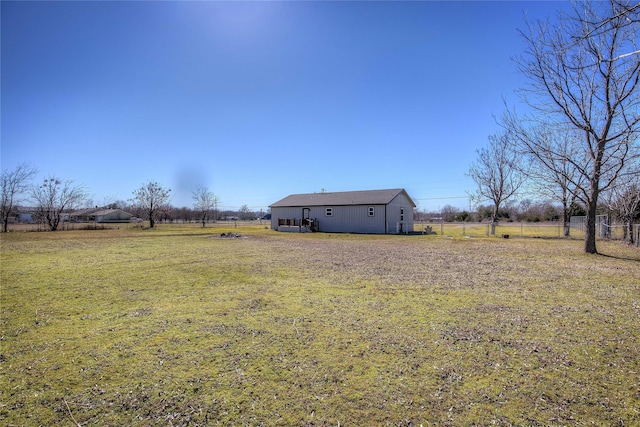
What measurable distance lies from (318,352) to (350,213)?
24.5 metres

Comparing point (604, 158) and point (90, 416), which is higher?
point (604, 158)

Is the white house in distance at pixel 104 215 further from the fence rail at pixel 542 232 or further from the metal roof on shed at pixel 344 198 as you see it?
the fence rail at pixel 542 232

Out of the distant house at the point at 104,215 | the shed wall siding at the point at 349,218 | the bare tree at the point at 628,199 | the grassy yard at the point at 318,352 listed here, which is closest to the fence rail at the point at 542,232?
the bare tree at the point at 628,199

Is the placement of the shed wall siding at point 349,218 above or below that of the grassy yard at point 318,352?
above

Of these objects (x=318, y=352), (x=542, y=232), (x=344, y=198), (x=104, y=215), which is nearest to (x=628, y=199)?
(x=542, y=232)

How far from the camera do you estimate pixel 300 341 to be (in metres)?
3.82

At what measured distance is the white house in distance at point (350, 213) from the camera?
86.7 ft

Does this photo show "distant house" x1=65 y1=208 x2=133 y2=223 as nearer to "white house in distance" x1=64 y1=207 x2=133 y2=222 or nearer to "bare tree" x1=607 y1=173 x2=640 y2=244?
"white house in distance" x1=64 y1=207 x2=133 y2=222

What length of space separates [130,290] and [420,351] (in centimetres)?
575

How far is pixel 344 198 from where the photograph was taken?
29703 mm

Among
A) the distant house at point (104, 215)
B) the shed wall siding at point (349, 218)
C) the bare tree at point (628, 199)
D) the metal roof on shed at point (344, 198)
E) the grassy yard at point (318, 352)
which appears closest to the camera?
the grassy yard at point (318, 352)

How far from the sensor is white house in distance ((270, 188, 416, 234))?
26422 mm

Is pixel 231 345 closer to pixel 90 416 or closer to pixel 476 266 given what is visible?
pixel 90 416

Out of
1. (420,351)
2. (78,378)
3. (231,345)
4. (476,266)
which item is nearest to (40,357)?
(78,378)
